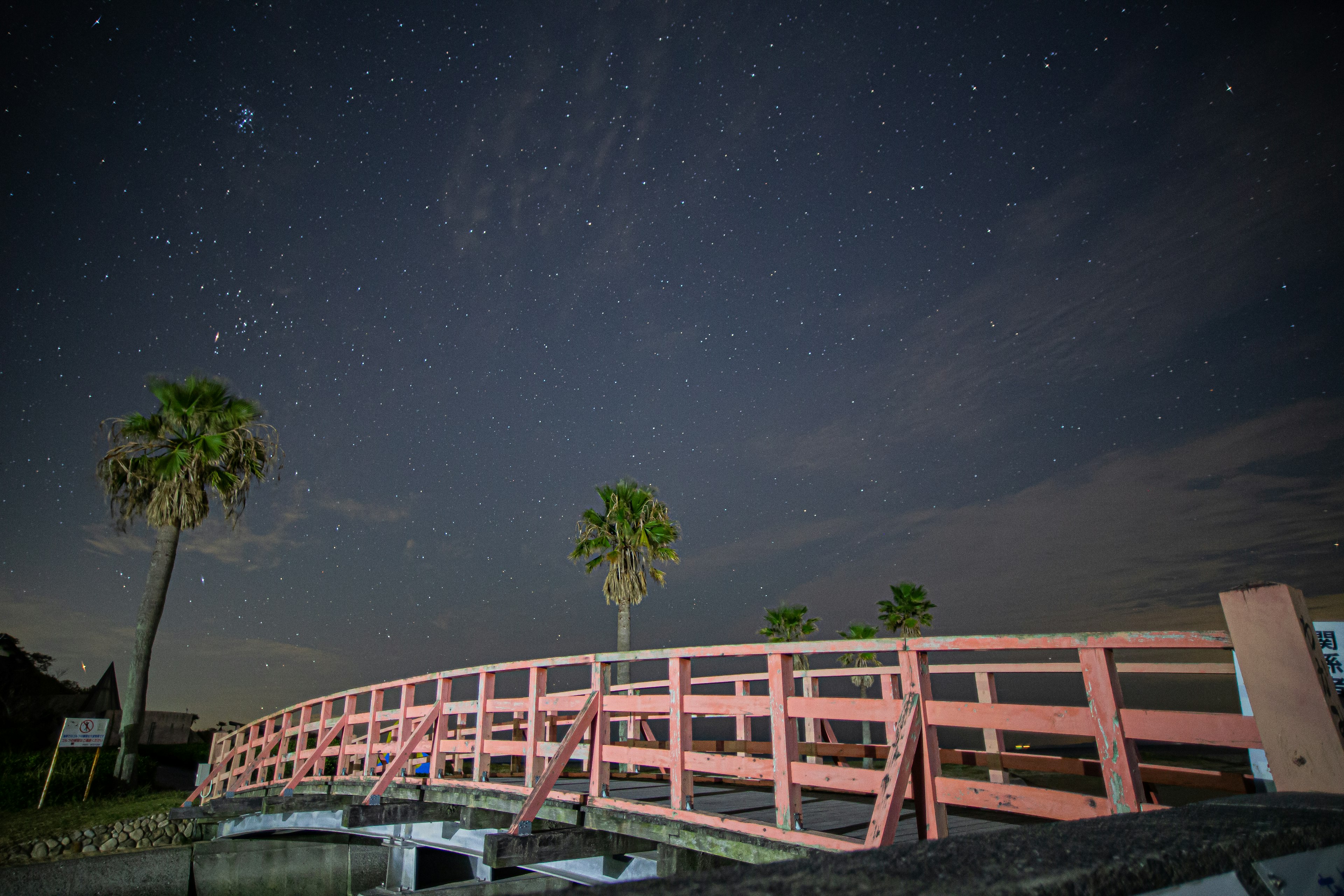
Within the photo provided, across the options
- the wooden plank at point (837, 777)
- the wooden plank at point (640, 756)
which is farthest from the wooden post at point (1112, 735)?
the wooden plank at point (640, 756)

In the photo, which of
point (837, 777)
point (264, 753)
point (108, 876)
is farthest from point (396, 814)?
point (108, 876)

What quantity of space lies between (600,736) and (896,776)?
3509 millimetres

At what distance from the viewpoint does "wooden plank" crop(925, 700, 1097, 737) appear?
3584mm

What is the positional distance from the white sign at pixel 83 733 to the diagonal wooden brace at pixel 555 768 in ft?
52.2

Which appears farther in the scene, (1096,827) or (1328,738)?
(1328,738)

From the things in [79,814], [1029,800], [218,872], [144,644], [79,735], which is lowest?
[218,872]

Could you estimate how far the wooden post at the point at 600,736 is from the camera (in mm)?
6496

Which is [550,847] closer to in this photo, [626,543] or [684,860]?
[684,860]

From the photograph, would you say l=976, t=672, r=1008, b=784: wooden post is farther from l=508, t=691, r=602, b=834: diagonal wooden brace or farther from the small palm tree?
the small palm tree

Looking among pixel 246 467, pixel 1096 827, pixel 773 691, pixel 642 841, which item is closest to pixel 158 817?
pixel 246 467

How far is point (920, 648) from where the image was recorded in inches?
165

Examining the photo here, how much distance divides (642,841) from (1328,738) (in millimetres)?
5565

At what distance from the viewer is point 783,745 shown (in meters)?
4.81

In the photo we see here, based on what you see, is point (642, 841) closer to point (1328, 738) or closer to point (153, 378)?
point (1328, 738)
